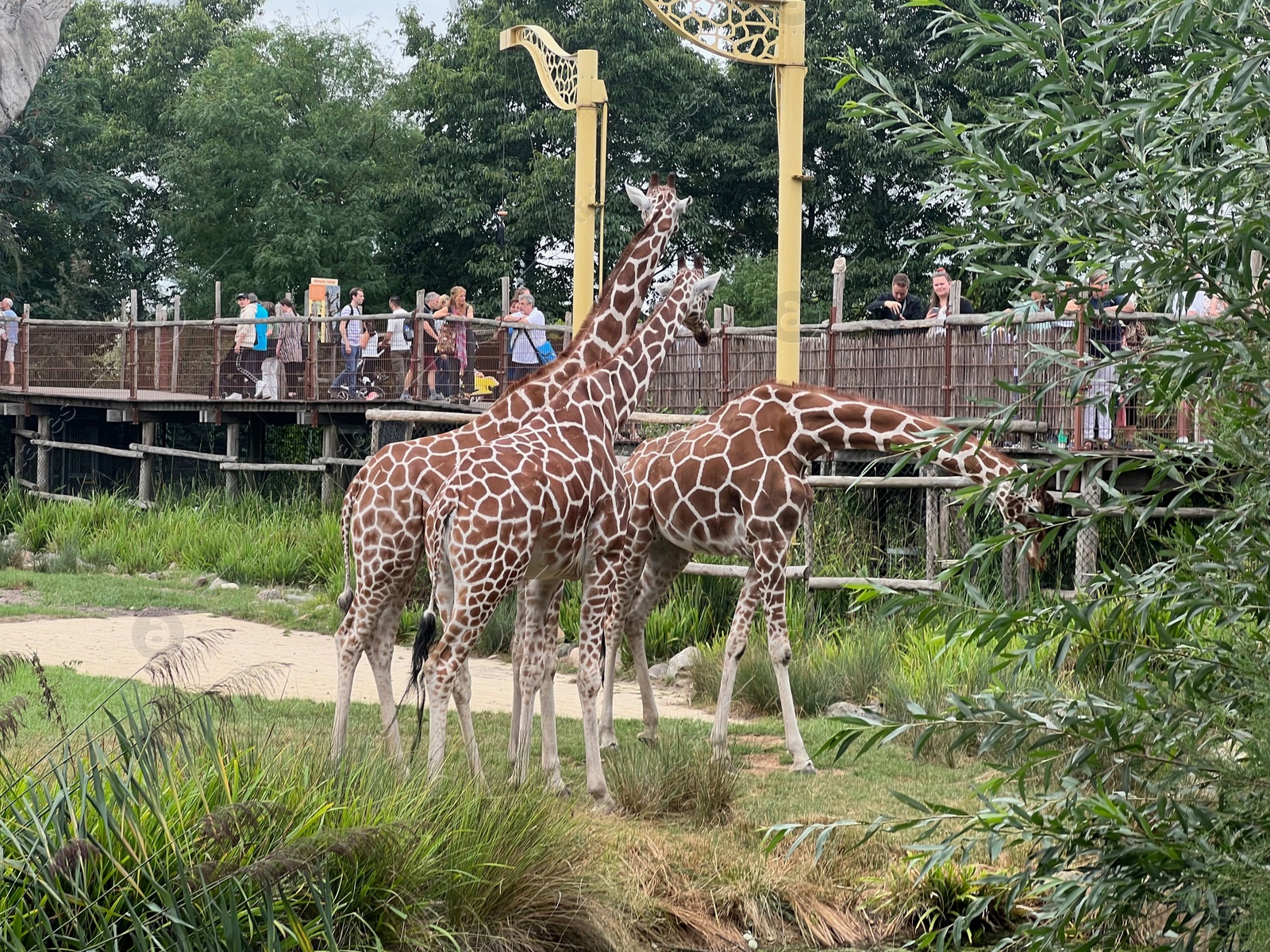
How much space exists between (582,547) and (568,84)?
903 centimetres

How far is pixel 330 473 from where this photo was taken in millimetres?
19594

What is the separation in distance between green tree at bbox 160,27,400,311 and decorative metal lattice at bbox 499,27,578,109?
14340mm

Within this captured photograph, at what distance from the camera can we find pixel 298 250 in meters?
29.8

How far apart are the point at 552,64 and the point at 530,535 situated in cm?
967

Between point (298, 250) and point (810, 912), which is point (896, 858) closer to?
point (810, 912)

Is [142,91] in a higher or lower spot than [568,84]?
higher

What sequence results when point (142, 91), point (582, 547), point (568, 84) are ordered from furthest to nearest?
1. point (142, 91)
2. point (568, 84)
3. point (582, 547)

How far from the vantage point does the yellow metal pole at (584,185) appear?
14711 mm

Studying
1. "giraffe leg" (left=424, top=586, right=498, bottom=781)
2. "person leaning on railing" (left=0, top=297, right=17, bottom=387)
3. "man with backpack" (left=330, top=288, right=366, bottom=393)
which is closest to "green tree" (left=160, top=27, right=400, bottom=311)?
"person leaning on railing" (left=0, top=297, right=17, bottom=387)

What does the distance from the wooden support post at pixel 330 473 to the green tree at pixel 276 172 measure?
34.5 ft

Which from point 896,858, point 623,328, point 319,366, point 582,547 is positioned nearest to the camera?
point 896,858

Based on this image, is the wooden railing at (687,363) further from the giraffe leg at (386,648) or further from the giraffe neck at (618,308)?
the giraffe leg at (386,648)

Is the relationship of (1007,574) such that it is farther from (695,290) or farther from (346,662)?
(346,662)

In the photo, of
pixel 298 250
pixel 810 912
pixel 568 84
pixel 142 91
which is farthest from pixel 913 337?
pixel 142 91
